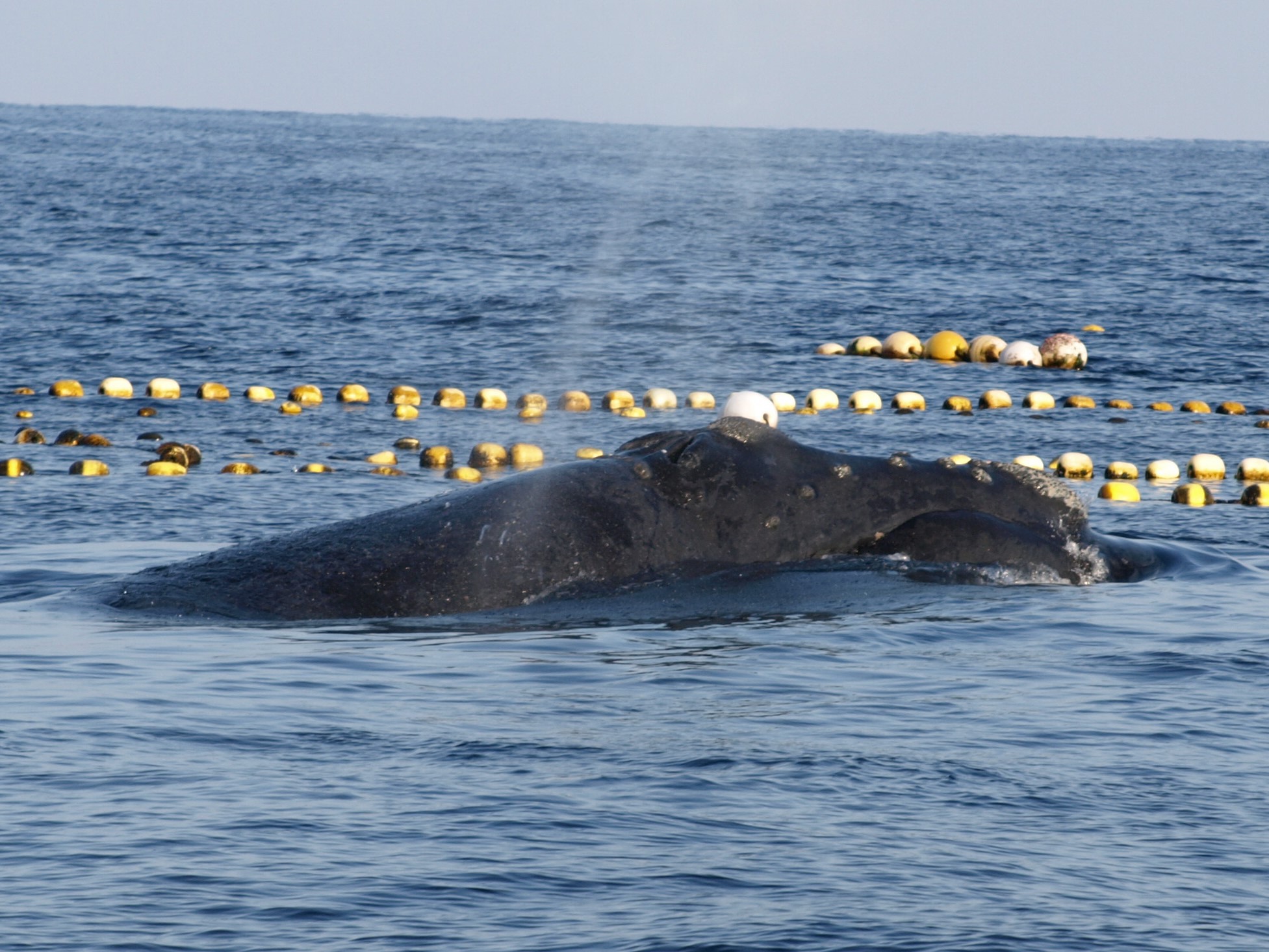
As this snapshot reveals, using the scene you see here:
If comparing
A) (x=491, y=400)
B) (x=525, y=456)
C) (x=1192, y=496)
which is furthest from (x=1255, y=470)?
(x=491, y=400)

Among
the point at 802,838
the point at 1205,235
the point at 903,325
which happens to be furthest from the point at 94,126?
the point at 802,838

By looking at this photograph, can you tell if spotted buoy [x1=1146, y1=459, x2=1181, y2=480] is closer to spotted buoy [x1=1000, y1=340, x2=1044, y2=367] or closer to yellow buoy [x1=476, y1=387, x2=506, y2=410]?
yellow buoy [x1=476, y1=387, x2=506, y2=410]

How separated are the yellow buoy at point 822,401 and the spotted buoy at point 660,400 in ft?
6.98

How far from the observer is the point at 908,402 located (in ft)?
95.3

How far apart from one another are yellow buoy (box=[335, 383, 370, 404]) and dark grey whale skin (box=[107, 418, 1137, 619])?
→ 1841 cm

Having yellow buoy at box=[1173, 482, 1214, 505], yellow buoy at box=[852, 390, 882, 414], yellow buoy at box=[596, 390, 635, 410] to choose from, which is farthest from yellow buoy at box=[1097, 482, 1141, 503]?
yellow buoy at box=[596, 390, 635, 410]

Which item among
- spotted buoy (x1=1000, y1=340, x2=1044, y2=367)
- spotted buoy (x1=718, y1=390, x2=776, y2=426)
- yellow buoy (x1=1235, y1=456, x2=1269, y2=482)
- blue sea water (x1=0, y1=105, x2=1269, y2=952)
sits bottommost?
blue sea water (x1=0, y1=105, x2=1269, y2=952)

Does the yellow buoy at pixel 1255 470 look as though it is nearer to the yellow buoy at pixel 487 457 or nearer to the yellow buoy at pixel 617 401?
the yellow buoy at pixel 487 457

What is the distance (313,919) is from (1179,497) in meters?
16.1

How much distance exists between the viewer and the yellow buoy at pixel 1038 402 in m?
29.5

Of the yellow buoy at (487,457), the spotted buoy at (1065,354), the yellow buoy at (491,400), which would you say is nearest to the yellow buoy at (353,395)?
the yellow buoy at (491,400)

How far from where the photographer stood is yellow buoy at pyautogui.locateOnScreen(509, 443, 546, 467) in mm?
23062

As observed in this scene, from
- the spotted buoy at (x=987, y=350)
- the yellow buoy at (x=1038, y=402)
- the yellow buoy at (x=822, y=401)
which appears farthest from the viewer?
the spotted buoy at (x=987, y=350)

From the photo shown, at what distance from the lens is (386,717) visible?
8.85 m
